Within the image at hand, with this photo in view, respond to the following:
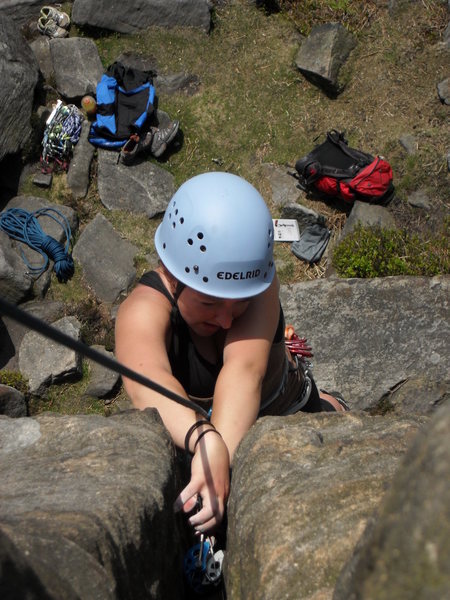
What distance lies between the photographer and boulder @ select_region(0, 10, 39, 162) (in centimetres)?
832

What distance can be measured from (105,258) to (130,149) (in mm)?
1496

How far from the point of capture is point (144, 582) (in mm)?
2084

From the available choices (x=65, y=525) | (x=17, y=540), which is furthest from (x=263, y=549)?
(x=17, y=540)

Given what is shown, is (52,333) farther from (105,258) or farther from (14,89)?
(14,89)

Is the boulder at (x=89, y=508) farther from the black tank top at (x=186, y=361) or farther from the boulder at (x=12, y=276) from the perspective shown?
the boulder at (x=12, y=276)

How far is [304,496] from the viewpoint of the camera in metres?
2.02

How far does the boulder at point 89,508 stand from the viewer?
5.53 feet

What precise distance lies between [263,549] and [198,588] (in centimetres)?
80

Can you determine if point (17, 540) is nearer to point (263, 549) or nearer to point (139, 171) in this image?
point (263, 549)

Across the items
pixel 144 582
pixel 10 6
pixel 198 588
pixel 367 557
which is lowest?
pixel 10 6

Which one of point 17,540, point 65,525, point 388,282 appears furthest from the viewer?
point 388,282

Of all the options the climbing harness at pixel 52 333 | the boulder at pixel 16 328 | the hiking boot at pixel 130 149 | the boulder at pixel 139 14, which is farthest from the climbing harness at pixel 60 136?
the climbing harness at pixel 52 333

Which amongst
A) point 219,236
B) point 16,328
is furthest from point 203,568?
point 16,328

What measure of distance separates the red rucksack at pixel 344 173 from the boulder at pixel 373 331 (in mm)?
1666
